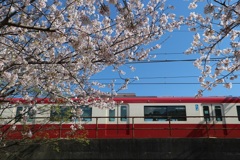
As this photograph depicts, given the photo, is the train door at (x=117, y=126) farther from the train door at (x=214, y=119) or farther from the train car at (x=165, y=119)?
the train door at (x=214, y=119)

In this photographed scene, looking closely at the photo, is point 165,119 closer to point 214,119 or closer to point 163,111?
point 163,111

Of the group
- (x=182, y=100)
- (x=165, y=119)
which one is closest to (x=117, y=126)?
(x=165, y=119)

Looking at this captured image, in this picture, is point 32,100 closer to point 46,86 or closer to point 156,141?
point 46,86

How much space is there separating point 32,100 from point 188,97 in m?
8.74

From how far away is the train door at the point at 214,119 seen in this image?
492 inches

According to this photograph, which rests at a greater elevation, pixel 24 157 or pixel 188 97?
pixel 188 97

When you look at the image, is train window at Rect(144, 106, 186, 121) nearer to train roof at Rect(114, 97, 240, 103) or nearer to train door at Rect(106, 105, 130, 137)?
train roof at Rect(114, 97, 240, 103)

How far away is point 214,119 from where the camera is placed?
12.7 metres

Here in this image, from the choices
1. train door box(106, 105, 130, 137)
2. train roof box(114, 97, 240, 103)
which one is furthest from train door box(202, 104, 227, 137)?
train door box(106, 105, 130, 137)

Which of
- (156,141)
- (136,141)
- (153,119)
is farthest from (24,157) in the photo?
(153,119)

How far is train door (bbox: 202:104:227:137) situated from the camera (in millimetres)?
12508

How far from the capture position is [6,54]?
16.2ft

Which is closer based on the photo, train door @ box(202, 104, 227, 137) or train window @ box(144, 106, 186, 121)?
train door @ box(202, 104, 227, 137)

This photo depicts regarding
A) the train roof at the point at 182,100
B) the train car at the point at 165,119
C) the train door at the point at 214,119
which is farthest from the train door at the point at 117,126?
the train door at the point at 214,119
